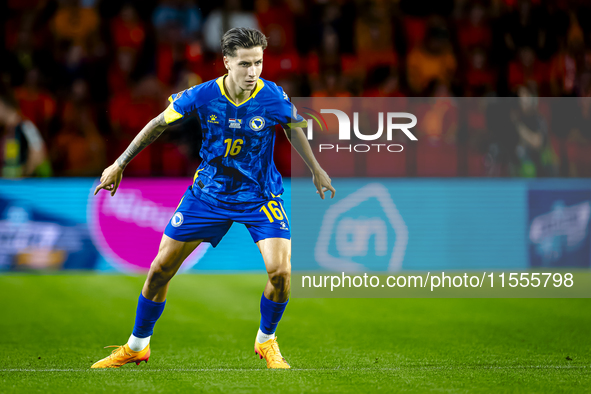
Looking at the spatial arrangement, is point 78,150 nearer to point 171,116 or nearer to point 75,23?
point 75,23

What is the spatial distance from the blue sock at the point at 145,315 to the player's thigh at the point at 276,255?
721 mm

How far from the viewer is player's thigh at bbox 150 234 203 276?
4.03m

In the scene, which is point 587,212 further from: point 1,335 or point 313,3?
point 1,335

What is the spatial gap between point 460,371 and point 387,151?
392cm

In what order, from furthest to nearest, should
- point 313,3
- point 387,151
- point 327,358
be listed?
1. point 313,3
2. point 387,151
3. point 327,358

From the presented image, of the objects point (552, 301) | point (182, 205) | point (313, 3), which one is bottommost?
point (552, 301)

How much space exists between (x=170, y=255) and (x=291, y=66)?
533cm

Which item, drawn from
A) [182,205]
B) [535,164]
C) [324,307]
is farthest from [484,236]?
[182,205]

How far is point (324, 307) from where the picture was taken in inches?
252

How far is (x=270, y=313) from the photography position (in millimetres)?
4211

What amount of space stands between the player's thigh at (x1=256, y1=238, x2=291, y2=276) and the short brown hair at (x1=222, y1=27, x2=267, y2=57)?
1085mm

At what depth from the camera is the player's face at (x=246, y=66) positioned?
152 inches

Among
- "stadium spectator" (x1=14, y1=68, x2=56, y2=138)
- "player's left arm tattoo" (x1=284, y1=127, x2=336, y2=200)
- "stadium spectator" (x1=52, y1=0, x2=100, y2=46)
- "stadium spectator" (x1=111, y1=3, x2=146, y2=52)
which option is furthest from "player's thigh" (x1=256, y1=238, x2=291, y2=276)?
"stadium spectator" (x1=52, y1=0, x2=100, y2=46)

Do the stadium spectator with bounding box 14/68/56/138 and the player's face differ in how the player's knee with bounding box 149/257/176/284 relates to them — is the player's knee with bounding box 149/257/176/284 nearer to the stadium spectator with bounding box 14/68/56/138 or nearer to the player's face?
the player's face
